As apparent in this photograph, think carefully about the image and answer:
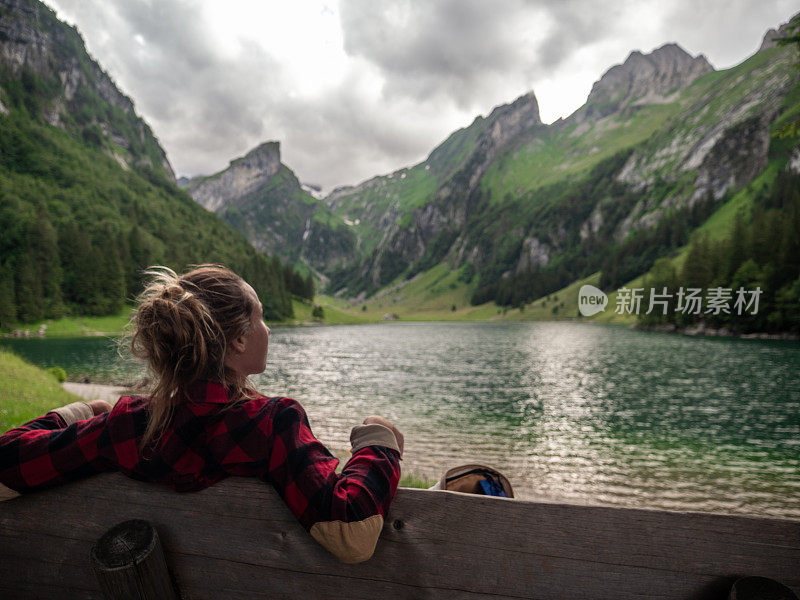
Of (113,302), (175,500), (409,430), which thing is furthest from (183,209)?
(175,500)

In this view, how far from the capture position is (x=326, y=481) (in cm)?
205

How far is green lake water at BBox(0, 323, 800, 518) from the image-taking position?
12695 millimetres

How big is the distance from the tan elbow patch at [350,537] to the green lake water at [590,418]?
37.7 ft

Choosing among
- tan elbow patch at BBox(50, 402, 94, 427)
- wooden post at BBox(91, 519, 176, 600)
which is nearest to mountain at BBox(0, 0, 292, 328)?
tan elbow patch at BBox(50, 402, 94, 427)

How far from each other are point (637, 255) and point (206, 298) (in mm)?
220919

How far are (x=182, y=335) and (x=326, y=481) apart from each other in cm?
125

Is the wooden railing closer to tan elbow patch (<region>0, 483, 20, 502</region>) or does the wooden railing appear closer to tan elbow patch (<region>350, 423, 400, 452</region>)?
tan elbow patch (<region>0, 483, 20, 502</region>)

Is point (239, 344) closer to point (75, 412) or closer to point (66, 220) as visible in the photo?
point (75, 412)

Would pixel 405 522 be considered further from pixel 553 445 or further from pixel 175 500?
pixel 553 445

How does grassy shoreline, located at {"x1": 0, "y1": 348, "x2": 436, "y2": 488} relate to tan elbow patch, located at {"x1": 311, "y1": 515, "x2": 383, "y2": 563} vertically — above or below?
below

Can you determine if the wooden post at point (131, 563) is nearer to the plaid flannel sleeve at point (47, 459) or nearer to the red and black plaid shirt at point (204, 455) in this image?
the red and black plaid shirt at point (204, 455)

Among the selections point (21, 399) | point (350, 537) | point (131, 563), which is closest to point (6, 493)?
point (131, 563)

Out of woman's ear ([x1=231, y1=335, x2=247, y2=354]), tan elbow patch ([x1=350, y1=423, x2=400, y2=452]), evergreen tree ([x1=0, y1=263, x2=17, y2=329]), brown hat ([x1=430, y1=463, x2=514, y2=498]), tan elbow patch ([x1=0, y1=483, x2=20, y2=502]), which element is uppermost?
woman's ear ([x1=231, y1=335, x2=247, y2=354])

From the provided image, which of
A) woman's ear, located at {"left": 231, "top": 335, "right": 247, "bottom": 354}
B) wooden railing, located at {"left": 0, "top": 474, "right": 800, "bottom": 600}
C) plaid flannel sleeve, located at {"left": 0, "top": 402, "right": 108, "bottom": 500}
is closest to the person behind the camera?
wooden railing, located at {"left": 0, "top": 474, "right": 800, "bottom": 600}
